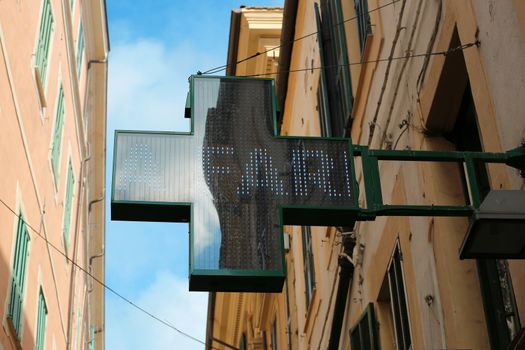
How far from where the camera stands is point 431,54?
6.69 m

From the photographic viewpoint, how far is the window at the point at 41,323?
14266 mm

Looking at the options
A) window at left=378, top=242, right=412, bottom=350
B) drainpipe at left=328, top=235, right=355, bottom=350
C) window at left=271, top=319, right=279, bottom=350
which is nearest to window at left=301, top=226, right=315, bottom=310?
drainpipe at left=328, top=235, right=355, bottom=350

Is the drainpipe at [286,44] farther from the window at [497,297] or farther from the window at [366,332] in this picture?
the window at [497,297]

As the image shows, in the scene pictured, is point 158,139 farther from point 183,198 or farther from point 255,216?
point 255,216

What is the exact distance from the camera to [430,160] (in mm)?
5219

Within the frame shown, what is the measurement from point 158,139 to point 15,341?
22.6ft

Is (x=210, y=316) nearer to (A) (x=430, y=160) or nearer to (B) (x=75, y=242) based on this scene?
(B) (x=75, y=242)

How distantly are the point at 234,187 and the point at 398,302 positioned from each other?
2.88m

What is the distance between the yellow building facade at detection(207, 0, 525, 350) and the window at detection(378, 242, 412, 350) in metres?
0.02

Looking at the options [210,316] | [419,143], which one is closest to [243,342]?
[210,316]

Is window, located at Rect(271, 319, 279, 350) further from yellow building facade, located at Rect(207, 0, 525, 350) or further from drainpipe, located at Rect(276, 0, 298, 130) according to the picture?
yellow building facade, located at Rect(207, 0, 525, 350)

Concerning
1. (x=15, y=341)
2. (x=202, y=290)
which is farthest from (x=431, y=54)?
(x=15, y=341)

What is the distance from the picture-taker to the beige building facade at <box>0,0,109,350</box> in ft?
37.1

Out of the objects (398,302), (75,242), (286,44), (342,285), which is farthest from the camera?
(75,242)
